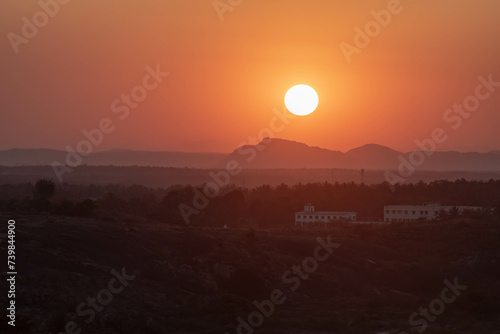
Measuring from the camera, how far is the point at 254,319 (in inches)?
1302

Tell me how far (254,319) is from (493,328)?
33.5 feet

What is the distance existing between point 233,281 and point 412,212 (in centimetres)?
4127

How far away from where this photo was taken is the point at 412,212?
251 feet

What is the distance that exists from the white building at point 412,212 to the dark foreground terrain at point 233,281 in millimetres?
19554

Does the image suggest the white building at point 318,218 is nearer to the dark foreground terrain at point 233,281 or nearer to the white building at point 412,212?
the white building at point 412,212

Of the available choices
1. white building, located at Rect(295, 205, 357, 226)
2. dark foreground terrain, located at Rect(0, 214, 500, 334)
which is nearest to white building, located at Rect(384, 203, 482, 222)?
white building, located at Rect(295, 205, 357, 226)

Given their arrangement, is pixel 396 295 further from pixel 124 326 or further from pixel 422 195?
pixel 422 195

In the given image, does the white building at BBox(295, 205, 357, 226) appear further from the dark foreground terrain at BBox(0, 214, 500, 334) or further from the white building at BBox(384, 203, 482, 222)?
the dark foreground terrain at BBox(0, 214, 500, 334)

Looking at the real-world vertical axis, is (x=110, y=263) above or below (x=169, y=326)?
above

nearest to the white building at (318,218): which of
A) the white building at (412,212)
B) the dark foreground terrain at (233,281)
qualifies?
the white building at (412,212)

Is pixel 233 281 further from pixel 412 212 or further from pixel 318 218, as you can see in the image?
pixel 412 212

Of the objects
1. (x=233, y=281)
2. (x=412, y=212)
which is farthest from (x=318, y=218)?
(x=233, y=281)

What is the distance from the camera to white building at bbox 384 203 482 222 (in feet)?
246

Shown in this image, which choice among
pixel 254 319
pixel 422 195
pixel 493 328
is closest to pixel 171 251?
pixel 254 319
